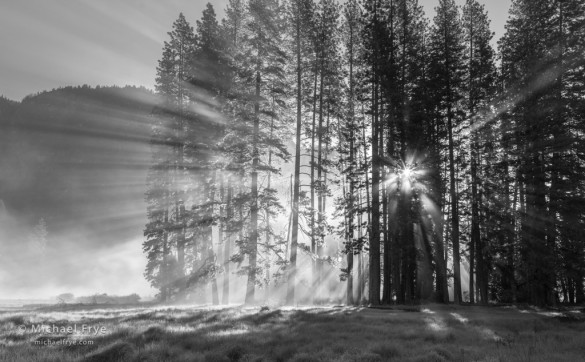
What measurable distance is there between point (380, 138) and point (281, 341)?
60.8 feet

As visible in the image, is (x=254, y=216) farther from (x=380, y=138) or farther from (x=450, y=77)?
(x=450, y=77)

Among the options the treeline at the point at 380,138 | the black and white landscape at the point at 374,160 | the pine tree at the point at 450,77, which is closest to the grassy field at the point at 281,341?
the black and white landscape at the point at 374,160

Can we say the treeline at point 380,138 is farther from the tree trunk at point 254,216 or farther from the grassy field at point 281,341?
the grassy field at point 281,341

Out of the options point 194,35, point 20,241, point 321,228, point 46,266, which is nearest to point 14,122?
point 20,241

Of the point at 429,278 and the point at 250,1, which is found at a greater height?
the point at 250,1

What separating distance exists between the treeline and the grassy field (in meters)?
9.18

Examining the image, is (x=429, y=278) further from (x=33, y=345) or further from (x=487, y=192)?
(x=33, y=345)

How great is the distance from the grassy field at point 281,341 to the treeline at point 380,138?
30.1 ft

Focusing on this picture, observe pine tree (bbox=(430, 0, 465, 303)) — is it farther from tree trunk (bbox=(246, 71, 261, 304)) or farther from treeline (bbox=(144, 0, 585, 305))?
tree trunk (bbox=(246, 71, 261, 304))

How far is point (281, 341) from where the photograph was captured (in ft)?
29.7

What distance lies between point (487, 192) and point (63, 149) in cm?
18358

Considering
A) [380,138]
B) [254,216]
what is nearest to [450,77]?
[380,138]

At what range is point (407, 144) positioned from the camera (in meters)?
24.7

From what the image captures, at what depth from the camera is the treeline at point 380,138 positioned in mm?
21547
